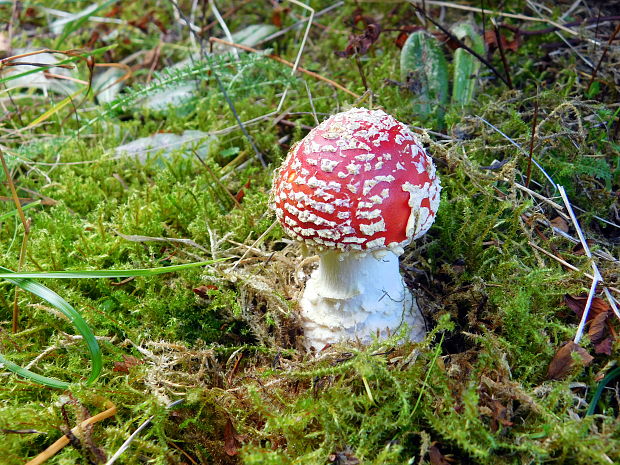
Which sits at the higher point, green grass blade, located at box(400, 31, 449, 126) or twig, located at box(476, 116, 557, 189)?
green grass blade, located at box(400, 31, 449, 126)

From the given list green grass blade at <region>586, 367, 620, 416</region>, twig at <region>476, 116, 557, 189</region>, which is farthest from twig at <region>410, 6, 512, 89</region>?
green grass blade at <region>586, 367, 620, 416</region>

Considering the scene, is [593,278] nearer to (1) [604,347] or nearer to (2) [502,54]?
(1) [604,347]

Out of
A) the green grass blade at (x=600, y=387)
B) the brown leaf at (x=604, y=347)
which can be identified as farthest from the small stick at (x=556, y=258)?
the green grass blade at (x=600, y=387)

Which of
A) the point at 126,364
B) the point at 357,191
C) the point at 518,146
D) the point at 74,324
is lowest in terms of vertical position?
the point at 126,364

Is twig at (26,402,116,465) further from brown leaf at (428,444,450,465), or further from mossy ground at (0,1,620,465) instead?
brown leaf at (428,444,450,465)

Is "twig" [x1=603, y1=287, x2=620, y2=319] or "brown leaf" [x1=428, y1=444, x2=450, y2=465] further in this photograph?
"twig" [x1=603, y1=287, x2=620, y2=319]

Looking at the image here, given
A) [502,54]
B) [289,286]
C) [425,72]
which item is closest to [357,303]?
[289,286]
